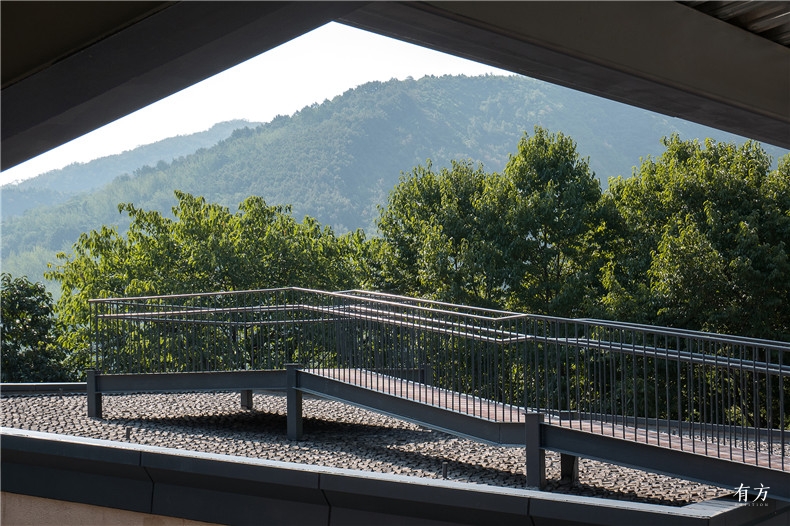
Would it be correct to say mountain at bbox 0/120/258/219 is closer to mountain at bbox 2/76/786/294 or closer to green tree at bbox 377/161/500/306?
mountain at bbox 2/76/786/294

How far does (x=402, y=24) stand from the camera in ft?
7.39

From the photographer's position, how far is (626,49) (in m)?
2.89

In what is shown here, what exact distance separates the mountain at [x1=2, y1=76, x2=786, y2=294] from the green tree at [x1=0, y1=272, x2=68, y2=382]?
9587 centimetres

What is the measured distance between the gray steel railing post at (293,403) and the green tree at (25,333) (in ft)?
58.6

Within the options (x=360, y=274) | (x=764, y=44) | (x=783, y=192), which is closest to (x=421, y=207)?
(x=360, y=274)

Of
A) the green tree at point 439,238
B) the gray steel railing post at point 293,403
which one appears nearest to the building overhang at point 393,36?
the gray steel railing post at point 293,403

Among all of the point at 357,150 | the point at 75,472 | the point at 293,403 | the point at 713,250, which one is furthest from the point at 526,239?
the point at 357,150

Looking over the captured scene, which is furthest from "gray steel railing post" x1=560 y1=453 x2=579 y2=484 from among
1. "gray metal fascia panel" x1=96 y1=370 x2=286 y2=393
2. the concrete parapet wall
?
"gray metal fascia panel" x1=96 y1=370 x2=286 y2=393

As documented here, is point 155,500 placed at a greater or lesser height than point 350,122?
lesser

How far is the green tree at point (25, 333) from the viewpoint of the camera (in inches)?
1053

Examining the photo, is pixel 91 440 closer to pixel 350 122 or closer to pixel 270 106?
pixel 350 122

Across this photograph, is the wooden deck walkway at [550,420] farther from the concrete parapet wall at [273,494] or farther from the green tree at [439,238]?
the green tree at [439,238]

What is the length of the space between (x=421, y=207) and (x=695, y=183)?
42.7 feet

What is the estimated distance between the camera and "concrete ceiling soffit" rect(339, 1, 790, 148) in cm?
231
